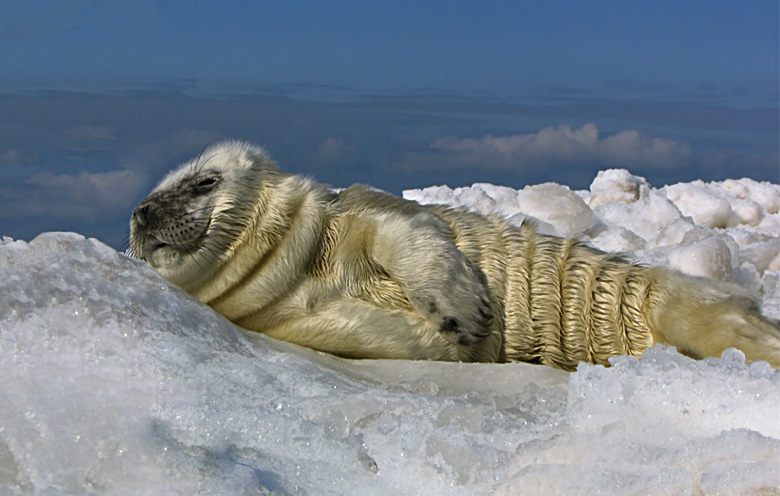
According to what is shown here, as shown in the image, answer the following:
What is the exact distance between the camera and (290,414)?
2182 millimetres

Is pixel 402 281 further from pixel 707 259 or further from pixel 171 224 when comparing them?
pixel 707 259

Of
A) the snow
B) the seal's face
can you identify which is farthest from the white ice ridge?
the snow

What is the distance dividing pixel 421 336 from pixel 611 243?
9.38ft

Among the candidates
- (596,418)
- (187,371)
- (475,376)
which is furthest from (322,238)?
(596,418)

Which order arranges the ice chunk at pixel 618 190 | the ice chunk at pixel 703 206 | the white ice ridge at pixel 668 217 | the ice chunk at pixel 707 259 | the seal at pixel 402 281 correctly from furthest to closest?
the ice chunk at pixel 618 190 → the ice chunk at pixel 703 206 → the white ice ridge at pixel 668 217 → the ice chunk at pixel 707 259 → the seal at pixel 402 281

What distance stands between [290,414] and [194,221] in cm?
156

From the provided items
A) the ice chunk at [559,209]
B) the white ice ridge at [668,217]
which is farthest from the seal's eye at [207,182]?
the ice chunk at [559,209]

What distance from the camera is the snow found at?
178cm

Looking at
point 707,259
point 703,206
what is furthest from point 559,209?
point 703,206

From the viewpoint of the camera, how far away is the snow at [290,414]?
5.85ft

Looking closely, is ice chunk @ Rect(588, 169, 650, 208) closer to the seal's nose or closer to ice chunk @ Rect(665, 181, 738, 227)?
ice chunk @ Rect(665, 181, 738, 227)

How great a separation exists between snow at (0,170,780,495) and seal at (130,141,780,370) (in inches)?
14.8

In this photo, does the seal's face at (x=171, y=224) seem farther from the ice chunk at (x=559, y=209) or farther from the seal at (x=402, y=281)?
the ice chunk at (x=559, y=209)

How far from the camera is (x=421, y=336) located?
3.31 metres
